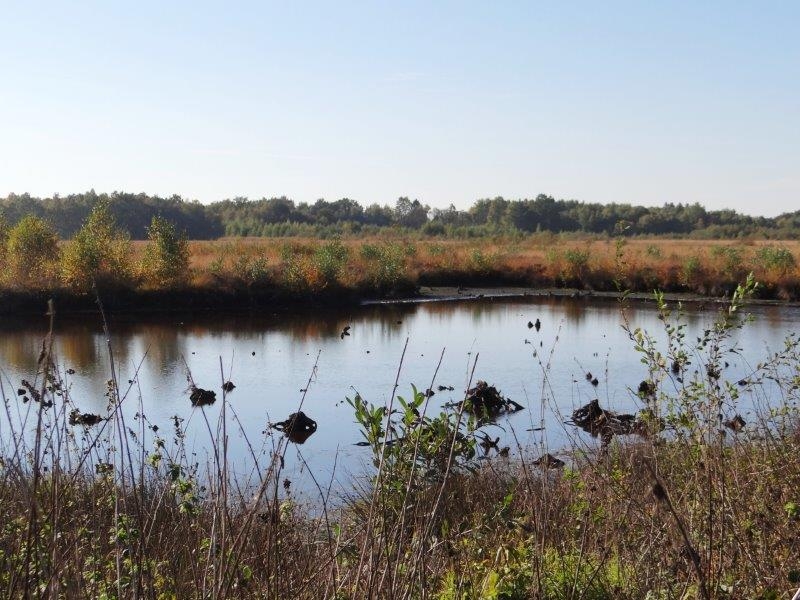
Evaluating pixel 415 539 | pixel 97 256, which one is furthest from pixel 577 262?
pixel 415 539

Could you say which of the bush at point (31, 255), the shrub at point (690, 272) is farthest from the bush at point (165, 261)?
the shrub at point (690, 272)

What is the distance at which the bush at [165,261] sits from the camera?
1254 inches

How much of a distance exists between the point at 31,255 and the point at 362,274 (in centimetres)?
1273

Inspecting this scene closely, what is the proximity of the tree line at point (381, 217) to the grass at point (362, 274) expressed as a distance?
29.2 metres

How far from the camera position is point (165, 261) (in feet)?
105

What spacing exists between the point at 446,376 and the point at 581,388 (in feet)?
9.75

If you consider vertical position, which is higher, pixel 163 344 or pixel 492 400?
pixel 492 400

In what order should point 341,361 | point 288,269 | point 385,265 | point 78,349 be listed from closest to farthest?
point 341,361, point 78,349, point 288,269, point 385,265

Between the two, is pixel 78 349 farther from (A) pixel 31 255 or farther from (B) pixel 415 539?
(B) pixel 415 539

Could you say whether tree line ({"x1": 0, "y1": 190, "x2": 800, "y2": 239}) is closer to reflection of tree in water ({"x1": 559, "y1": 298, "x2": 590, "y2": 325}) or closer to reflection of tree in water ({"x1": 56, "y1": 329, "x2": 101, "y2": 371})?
reflection of tree in water ({"x1": 559, "y1": 298, "x2": 590, "y2": 325})

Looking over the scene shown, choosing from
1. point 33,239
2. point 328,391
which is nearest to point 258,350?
point 328,391

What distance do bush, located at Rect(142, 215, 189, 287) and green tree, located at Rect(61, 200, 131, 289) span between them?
0.78m

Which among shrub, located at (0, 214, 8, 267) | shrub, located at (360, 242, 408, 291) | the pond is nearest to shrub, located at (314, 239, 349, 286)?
shrub, located at (360, 242, 408, 291)

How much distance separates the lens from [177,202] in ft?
273
